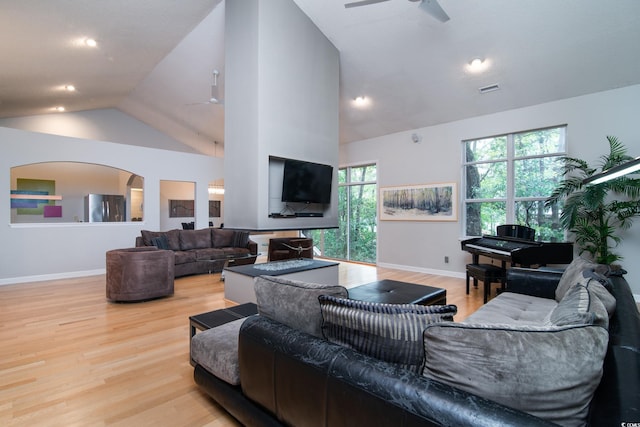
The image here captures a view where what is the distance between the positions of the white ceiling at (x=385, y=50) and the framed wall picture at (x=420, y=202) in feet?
4.39

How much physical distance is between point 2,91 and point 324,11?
5.56 metres

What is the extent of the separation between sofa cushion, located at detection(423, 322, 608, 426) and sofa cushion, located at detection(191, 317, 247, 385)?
1.21 metres

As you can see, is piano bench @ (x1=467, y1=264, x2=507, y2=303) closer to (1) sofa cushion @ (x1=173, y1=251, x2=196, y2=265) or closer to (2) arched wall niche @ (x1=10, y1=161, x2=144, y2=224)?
(1) sofa cushion @ (x1=173, y1=251, x2=196, y2=265)

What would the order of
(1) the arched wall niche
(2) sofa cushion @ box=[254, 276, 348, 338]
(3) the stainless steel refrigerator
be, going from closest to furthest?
(2) sofa cushion @ box=[254, 276, 348, 338] < (1) the arched wall niche < (3) the stainless steel refrigerator

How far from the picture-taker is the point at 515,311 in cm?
243

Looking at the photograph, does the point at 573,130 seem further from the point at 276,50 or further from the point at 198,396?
the point at 198,396

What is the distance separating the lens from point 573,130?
456 centimetres

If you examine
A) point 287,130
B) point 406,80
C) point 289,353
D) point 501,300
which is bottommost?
point 501,300

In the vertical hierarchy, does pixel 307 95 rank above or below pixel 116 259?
above

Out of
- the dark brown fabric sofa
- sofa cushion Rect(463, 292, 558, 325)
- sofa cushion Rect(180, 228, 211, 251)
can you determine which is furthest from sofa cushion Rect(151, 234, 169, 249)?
sofa cushion Rect(463, 292, 558, 325)

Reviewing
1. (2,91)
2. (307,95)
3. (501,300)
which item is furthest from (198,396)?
(2,91)

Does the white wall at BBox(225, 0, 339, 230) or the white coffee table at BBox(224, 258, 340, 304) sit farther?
the white wall at BBox(225, 0, 339, 230)

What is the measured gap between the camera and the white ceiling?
135 inches

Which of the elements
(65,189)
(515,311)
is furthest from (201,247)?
(515,311)
